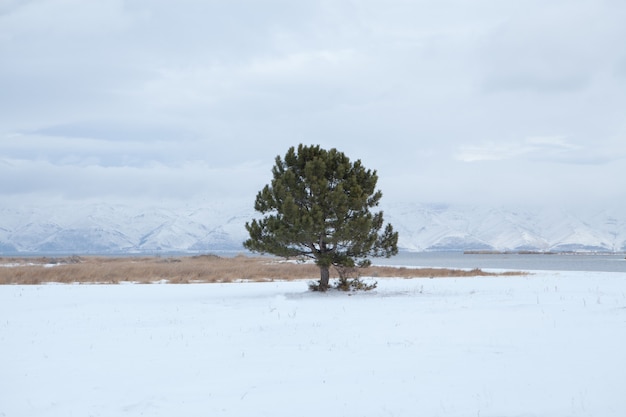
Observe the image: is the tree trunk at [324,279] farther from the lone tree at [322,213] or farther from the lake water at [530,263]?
the lake water at [530,263]

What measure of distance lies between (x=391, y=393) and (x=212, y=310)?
11764mm

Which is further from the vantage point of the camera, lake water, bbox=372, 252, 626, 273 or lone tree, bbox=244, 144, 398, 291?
lake water, bbox=372, 252, 626, 273

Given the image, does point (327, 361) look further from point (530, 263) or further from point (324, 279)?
point (530, 263)

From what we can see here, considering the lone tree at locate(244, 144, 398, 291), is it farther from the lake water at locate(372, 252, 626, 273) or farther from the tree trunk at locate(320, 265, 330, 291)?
the lake water at locate(372, 252, 626, 273)

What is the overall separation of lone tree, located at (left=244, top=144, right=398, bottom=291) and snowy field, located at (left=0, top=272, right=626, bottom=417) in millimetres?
4997

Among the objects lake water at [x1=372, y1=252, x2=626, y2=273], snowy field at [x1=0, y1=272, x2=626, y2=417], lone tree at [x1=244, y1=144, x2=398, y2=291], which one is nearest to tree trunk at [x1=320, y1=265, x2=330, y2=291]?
lone tree at [x1=244, y1=144, x2=398, y2=291]

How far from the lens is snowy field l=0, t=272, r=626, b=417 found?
26.4 feet

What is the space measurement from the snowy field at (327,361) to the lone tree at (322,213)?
16.4ft

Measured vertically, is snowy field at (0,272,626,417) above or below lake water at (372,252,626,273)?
below

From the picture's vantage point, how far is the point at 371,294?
79.8 feet

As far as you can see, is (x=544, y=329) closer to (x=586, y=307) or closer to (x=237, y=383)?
(x=586, y=307)

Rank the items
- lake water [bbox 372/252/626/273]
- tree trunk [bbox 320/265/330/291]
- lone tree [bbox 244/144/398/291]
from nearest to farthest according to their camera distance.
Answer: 1. lone tree [bbox 244/144/398/291]
2. tree trunk [bbox 320/265/330/291]
3. lake water [bbox 372/252/626/273]

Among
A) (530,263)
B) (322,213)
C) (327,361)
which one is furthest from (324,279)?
(530,263)

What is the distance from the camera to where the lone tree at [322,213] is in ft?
74.8
